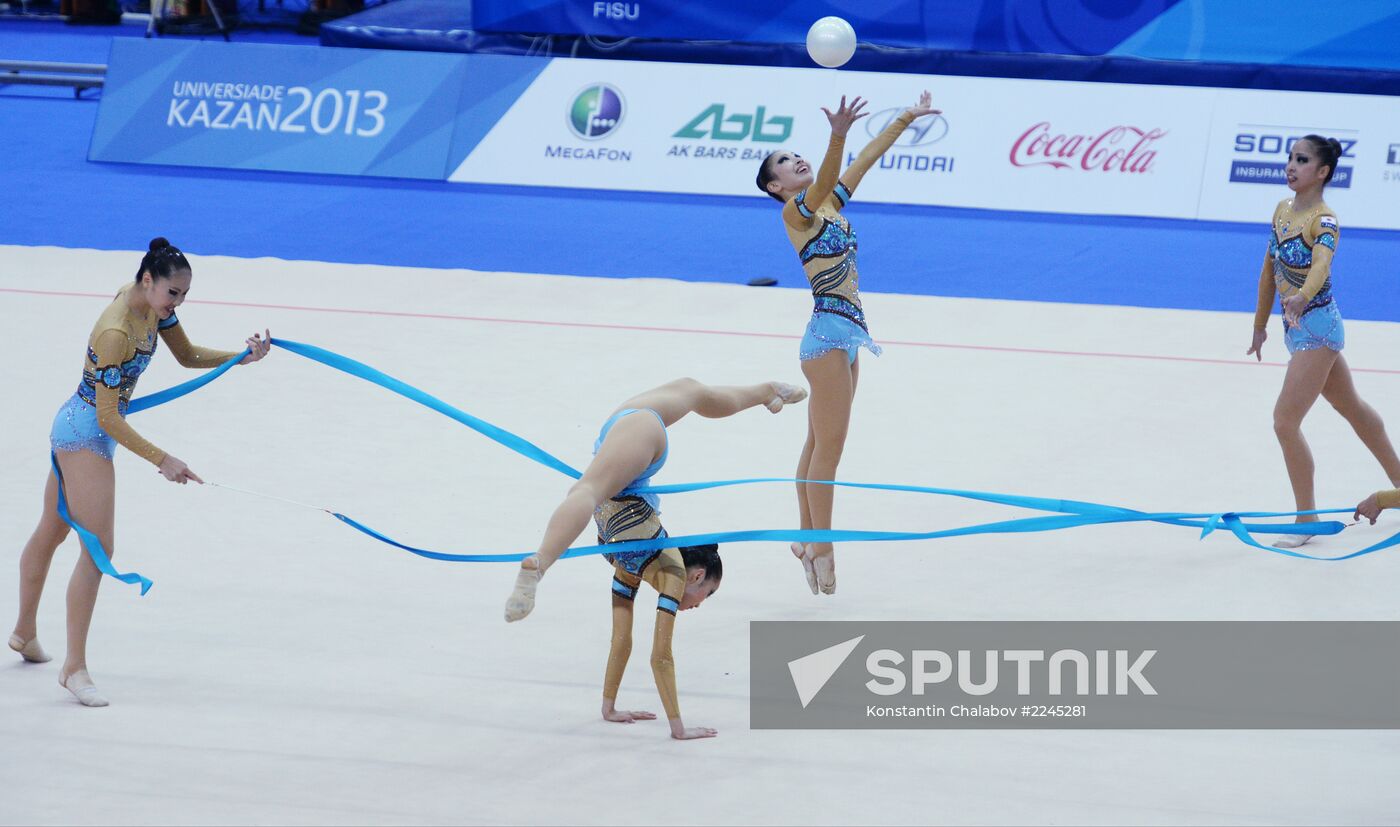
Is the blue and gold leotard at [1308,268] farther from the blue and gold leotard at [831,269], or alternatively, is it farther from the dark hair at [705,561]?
the dark hair at [705,561]

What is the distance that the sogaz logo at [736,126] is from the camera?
12.9 m

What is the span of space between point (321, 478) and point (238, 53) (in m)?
8.33

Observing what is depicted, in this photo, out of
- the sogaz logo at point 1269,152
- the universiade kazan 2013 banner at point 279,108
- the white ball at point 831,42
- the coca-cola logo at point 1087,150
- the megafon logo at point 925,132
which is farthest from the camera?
the universiade kazan 2013 banner at point 279,108

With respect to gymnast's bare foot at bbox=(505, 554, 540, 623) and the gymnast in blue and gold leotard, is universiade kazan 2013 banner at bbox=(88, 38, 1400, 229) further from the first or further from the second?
gymnast's bare foot at bbox=(505, 554, 540, 623)

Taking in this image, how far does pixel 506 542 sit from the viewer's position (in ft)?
20.3

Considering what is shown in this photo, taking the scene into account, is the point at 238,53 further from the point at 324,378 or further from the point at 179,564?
the point at 179,564

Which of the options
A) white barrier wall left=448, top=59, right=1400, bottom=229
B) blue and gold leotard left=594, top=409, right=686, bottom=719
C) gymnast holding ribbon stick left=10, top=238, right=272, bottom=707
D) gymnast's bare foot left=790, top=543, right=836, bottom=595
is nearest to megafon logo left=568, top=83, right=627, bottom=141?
white barrier wall left=448, top=59, right=1400, bottom=229

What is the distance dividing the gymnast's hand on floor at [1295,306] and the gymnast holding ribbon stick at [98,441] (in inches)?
156

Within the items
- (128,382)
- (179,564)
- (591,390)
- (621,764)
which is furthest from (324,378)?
(621,764)

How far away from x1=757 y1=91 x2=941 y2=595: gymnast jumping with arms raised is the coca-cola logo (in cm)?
706

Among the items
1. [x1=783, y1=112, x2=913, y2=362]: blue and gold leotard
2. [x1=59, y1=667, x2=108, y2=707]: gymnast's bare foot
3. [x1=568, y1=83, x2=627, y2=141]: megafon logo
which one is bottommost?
[x1=59, y1=667, x2=108, y2=707]: gymnast's bare foot

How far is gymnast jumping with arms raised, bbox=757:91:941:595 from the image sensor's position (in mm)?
5617

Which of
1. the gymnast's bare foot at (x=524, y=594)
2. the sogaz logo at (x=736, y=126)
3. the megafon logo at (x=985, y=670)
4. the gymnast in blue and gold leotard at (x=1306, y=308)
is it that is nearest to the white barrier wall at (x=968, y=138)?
the sogaz logo at (x=736, y=126)

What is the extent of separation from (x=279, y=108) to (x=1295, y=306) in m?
10.5
